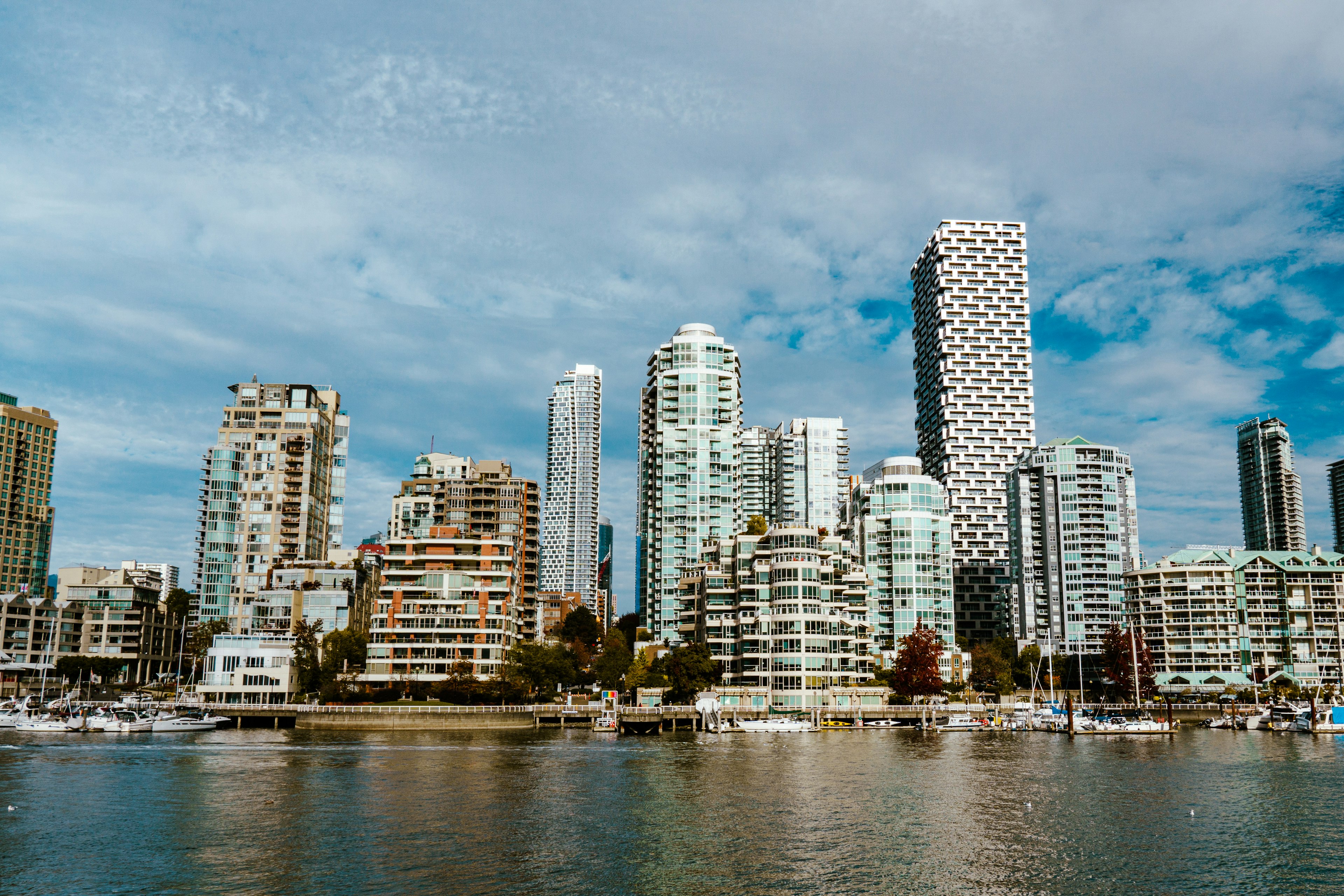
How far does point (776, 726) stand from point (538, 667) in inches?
1680

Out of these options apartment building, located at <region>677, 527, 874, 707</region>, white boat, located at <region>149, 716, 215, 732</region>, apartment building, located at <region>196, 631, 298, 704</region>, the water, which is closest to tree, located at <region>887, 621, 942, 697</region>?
apartment building, located at <region>677, 527, 874, 707</region>

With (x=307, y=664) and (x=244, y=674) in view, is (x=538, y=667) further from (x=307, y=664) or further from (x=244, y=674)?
(x=244, y=674)

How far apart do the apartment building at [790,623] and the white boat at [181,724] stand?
81.1 meters

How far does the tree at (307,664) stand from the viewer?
180 metres

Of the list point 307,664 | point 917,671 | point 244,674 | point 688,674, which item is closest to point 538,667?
point 688,674

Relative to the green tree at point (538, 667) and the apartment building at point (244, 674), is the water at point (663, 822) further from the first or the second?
the apartment building at point (244, 674)

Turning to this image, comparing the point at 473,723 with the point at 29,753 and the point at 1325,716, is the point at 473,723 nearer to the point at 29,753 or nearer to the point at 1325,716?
the point at 29,753

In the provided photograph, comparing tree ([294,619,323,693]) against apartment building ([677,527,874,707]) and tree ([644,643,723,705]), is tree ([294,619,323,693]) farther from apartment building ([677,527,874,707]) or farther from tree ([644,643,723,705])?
apartment building ([677,527,874,707])

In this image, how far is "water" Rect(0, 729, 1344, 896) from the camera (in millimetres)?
54125

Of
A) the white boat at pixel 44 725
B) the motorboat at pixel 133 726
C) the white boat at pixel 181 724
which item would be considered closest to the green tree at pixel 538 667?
the white boat at pixel 181 724

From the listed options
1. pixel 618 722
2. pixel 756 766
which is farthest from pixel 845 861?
pixel 618 722

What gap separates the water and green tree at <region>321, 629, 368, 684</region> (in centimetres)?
5715

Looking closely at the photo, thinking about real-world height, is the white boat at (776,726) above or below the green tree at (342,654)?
below

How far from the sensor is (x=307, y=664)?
180 meters
